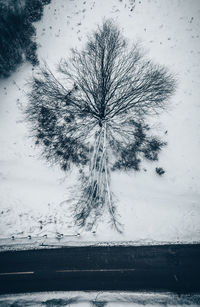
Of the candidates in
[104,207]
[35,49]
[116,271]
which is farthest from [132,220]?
[35,49]

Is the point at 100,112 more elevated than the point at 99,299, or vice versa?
the point at 100,112

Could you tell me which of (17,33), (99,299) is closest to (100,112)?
(17,33)

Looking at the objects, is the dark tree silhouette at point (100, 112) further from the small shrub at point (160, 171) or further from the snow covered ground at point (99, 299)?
the snow covered ground at point (99, 299)

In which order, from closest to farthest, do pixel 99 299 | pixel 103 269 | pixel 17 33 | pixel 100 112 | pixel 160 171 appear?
1. pixel 99 299
2. pixel 103 269
3. pixel 100 112
4. pixel 160 171
5. pixel 17 33

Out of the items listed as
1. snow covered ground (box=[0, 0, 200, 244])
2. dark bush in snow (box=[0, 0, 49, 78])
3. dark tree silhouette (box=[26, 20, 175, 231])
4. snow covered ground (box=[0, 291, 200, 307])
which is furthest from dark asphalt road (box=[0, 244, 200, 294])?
dark bush in snow (box=[0, 0, 49, 78])

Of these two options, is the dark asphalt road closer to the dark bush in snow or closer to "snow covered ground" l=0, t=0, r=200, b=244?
"snow covered ground" l=0, t=0, r=200, b=244

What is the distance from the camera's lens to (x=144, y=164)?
54.4 feet

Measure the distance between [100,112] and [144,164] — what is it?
5.38 meters

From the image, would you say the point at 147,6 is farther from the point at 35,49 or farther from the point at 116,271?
the point at 116,271

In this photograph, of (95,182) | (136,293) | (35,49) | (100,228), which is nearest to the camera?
(136,293)

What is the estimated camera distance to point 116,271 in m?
13.7

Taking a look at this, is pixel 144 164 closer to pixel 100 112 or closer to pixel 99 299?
pixel 100 112

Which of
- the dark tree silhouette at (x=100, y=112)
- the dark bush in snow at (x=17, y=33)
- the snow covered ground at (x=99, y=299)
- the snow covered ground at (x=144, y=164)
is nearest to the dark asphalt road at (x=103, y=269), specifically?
the snow covered ground at (x=99, y=299)

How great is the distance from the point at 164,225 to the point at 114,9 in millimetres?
18229
